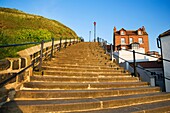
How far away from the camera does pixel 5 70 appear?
2574 mm

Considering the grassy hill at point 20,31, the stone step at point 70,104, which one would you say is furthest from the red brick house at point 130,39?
the stone step at point 70,104

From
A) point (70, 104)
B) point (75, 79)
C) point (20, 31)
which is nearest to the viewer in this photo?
point (70, 104)

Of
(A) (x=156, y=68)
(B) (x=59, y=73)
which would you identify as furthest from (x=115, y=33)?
(B) (x=59, y=73)

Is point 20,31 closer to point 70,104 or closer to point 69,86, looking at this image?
point 69,86

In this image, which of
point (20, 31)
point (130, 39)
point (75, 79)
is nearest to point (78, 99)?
point (75, 79)

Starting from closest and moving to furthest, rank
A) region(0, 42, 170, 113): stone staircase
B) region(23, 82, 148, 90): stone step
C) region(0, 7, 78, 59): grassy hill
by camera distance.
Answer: region(0, 42, 170, 113): stone staircase → region(23, 82, 148, 90): stone step → region(0, 7, 78, 59): grassy hill

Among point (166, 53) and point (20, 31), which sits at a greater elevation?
point (20, 31)

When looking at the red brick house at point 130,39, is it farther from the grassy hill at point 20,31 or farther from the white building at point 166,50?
the white building at point 166,50

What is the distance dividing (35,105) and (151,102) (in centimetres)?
305

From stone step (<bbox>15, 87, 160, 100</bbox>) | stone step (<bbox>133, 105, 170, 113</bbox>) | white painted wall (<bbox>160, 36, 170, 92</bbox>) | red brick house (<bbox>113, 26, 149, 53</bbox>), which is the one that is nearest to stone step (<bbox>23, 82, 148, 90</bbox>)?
stone step (<bbox>15, 87, 160, 100</bbox>)

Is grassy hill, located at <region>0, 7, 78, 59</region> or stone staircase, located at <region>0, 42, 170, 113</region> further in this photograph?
grassy hill, located at <region>0, 7, 78, 59</region>

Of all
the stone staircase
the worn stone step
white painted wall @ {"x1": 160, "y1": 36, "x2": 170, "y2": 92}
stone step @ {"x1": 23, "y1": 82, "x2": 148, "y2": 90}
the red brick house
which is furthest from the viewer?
the red brick house

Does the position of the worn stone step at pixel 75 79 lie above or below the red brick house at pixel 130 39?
below

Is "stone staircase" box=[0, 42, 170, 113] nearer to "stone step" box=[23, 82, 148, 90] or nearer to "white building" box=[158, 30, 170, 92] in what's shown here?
"stone step" box=[23, 82, 148, 90]
